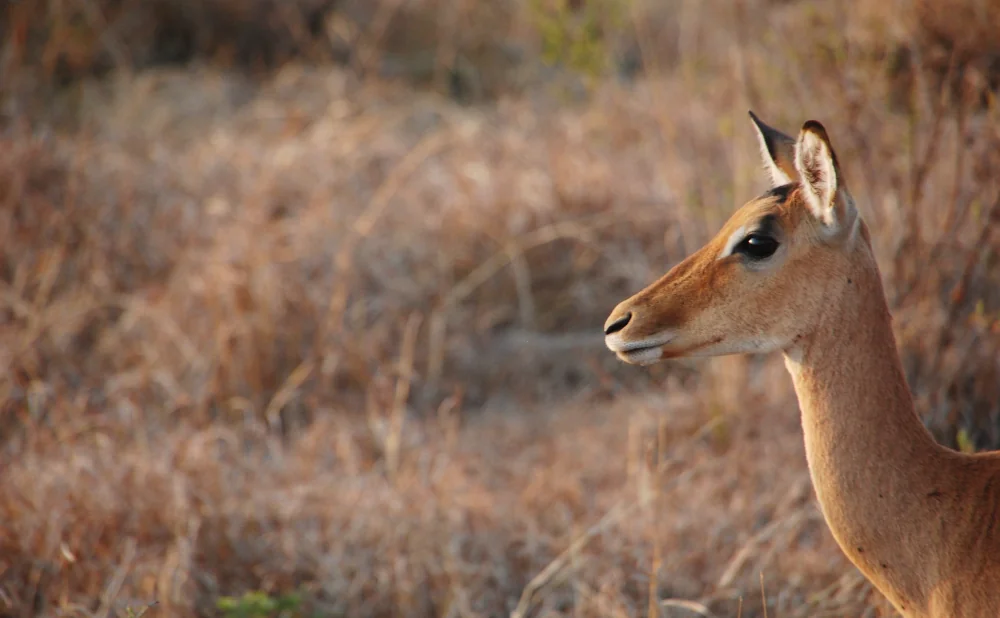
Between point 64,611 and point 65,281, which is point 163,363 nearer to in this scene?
point 65,281

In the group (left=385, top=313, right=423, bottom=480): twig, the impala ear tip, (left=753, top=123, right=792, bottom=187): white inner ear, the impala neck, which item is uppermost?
the impala ear tip

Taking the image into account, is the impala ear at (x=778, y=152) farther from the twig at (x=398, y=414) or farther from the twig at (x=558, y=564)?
the twig at (x=398, y=414)

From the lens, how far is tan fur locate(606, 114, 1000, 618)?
2.12 m

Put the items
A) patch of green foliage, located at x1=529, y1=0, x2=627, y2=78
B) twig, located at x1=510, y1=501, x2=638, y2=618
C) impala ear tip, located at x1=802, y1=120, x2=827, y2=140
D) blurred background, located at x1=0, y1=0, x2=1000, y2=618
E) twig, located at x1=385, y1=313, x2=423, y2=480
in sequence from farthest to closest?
patch of green foliage, located at x1=529, y1=0, x2=627, y2=78 → twig, located at x1=385, y1=313, x2=423, y2=480 → blurred background, located at x1=0, y1=0, x2=1000, y2=618 → twig, located at x1=510, y1=501, x2=638, y2=618 → impala ear tip, located at x1=802, y1=120, x2=827, y2=140

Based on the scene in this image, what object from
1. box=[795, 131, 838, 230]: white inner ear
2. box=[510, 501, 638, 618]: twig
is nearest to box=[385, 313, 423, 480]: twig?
box=[510, 501, 638, 618]: twig

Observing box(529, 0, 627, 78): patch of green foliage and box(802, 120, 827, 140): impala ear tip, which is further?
box(529, 0, 627, 78): patch of green foliage

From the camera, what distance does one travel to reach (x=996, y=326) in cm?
344

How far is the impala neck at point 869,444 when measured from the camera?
2.13m

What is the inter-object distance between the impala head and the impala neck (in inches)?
1.9

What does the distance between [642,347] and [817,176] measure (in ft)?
1.62

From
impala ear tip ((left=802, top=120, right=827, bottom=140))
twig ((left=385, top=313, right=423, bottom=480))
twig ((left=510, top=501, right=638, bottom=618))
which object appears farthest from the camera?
twig ((left=385, top=313, right=423, bottom=480))

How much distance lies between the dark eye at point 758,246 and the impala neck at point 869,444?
161mm

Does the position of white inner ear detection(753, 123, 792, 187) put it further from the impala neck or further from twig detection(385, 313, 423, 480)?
twig detection(385, 313, 423, 480)

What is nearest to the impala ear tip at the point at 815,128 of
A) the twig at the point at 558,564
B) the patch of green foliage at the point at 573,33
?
the twig at the point at 558,564
